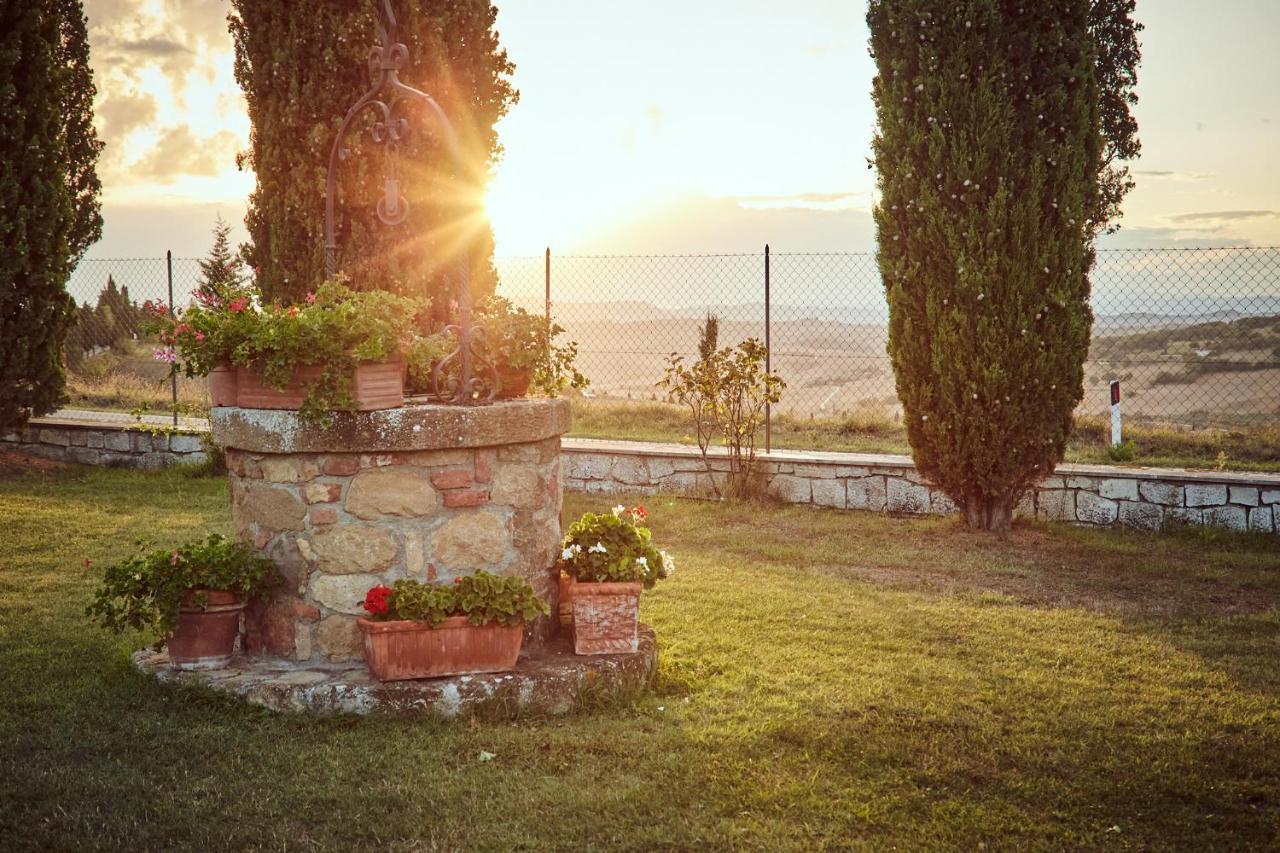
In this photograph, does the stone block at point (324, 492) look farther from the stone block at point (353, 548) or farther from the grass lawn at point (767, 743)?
the grass lawn at point (767, 743)

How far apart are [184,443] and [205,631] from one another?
722 cm

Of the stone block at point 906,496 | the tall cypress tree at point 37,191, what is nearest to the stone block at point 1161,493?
the stone block at point 906,496

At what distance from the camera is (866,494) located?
28.2 ft

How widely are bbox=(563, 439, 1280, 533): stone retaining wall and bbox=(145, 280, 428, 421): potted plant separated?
4988mm

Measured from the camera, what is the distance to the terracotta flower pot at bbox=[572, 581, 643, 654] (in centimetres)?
441

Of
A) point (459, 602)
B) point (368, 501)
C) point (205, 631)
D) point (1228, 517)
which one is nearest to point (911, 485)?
point (1228, 517)

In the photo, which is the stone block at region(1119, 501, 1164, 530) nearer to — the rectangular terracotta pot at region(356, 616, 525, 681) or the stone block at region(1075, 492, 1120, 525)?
the stone block at region(1075, 492, 1120, 525)

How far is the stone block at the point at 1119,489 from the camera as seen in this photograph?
773 cm

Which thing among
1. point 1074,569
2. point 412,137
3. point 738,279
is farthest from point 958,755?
point 738,279

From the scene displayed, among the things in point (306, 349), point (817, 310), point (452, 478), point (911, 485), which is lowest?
point (911, 485)

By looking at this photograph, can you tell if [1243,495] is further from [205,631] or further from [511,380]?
[205,631]

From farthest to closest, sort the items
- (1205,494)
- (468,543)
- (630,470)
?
(630,470)
(1205,494)
(468,543)

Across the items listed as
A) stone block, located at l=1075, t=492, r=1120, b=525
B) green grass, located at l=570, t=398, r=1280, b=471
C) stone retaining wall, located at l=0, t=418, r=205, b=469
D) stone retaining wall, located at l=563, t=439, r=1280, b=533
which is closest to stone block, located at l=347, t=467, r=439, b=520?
stone retaining wall, located at l=563, t=439, r=1280, b=533

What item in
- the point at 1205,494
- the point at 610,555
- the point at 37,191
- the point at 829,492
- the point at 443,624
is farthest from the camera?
the point at 37,191
